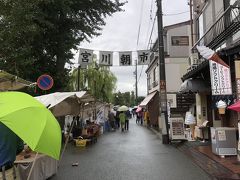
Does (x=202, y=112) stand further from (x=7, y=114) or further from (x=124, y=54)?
(x=7, y=114)

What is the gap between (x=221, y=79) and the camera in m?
12.9

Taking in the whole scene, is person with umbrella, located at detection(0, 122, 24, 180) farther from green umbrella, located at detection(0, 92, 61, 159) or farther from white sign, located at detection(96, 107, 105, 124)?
white sign, located at detection(96, 107, 105, 124)

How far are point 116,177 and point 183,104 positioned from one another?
22.9m

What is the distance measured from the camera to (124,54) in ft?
78.4

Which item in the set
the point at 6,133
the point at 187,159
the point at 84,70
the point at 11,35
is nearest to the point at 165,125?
the point at 187,159

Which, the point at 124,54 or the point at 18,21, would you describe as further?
the point at 124,54

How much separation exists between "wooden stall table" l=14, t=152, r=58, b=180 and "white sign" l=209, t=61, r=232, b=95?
6338 millimetres

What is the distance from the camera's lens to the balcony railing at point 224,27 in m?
13.4

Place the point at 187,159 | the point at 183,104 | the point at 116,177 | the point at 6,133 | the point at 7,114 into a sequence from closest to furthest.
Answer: the point at 7,114 → the point at 6,133 → the point at 116,177 → the point at 187,159 → the point at 183,104

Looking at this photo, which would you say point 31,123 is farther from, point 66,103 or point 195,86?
point 195,86

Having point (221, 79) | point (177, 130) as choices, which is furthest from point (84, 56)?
point (221, 79)

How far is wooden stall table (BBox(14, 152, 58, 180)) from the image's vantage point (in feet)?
26.6

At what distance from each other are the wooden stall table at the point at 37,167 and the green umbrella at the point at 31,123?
3.67 metres

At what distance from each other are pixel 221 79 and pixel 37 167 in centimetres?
725
